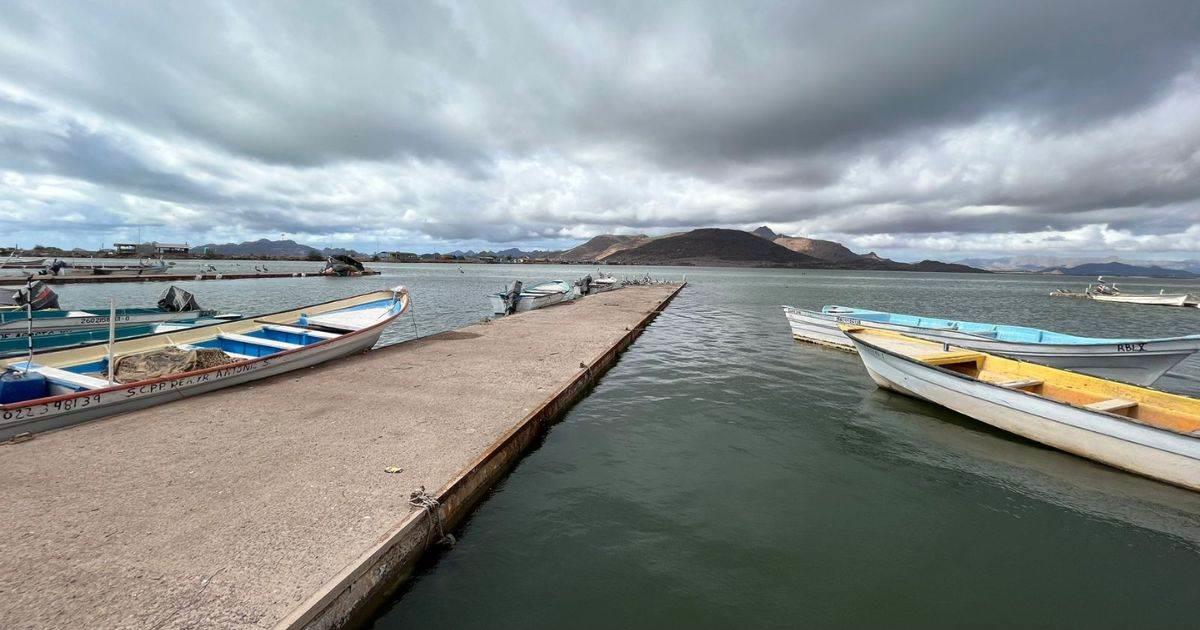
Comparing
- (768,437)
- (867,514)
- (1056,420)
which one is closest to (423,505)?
(867,514)

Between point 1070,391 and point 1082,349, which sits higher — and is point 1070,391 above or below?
below

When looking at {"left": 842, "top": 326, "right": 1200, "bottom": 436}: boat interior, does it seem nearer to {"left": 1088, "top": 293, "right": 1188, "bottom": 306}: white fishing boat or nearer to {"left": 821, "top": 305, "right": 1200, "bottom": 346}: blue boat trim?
{"left": 821, "top": 305, "right": 1200, "bottom": 346}: blue boat trim

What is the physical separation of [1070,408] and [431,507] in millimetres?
10526

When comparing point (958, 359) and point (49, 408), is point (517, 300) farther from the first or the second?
point (49, 408)

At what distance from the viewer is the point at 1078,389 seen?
32.2 feet

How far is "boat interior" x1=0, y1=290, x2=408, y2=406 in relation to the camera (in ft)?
26.2

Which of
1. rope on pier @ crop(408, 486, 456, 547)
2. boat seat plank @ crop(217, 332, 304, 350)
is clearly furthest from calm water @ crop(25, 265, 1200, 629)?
boat seat plank @ crop(217, 332, 304, 350)

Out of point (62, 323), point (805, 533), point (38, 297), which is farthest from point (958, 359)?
point (38, 297)

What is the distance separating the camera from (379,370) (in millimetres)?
11344

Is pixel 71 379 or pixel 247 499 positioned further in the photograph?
pixel 71 379

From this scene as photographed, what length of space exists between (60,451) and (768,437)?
10.8 metres

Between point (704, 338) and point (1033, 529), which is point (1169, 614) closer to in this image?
point (1033, 529)

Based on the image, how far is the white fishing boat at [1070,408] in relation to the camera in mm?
7434

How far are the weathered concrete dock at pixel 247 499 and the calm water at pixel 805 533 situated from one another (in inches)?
27.1
